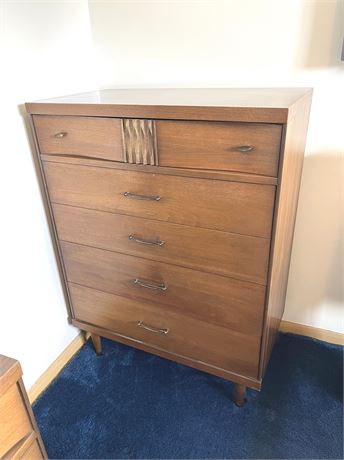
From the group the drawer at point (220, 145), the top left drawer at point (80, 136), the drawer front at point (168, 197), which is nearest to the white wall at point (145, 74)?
the top left drawer at point (80, 136)

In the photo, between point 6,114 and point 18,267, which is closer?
point 6,114

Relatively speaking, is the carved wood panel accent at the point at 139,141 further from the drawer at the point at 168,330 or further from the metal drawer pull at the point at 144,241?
the drawer at the point at 168,330

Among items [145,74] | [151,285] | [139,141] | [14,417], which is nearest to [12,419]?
[14,417]

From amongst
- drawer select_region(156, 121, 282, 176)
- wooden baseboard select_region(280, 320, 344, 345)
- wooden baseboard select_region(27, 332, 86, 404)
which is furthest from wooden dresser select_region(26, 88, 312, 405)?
wooden baseboard select_region(280, 320, 344, 345)

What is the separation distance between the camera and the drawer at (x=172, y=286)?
105 centimetres

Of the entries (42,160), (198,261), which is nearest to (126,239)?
(198,261)

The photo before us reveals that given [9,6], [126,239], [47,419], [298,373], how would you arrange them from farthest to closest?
[298,373] < [47,419] < [126,239] < [9,6]

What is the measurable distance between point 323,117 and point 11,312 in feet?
4.18

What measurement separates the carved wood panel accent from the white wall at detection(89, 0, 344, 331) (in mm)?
483

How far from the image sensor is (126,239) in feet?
Answer: 3.78

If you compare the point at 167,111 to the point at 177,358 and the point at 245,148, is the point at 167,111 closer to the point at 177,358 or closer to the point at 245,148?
the point at 245,148

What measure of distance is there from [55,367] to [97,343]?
19 centimetres

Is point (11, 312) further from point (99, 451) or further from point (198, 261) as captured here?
point (198, 261)

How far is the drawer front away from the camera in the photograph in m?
0.91
